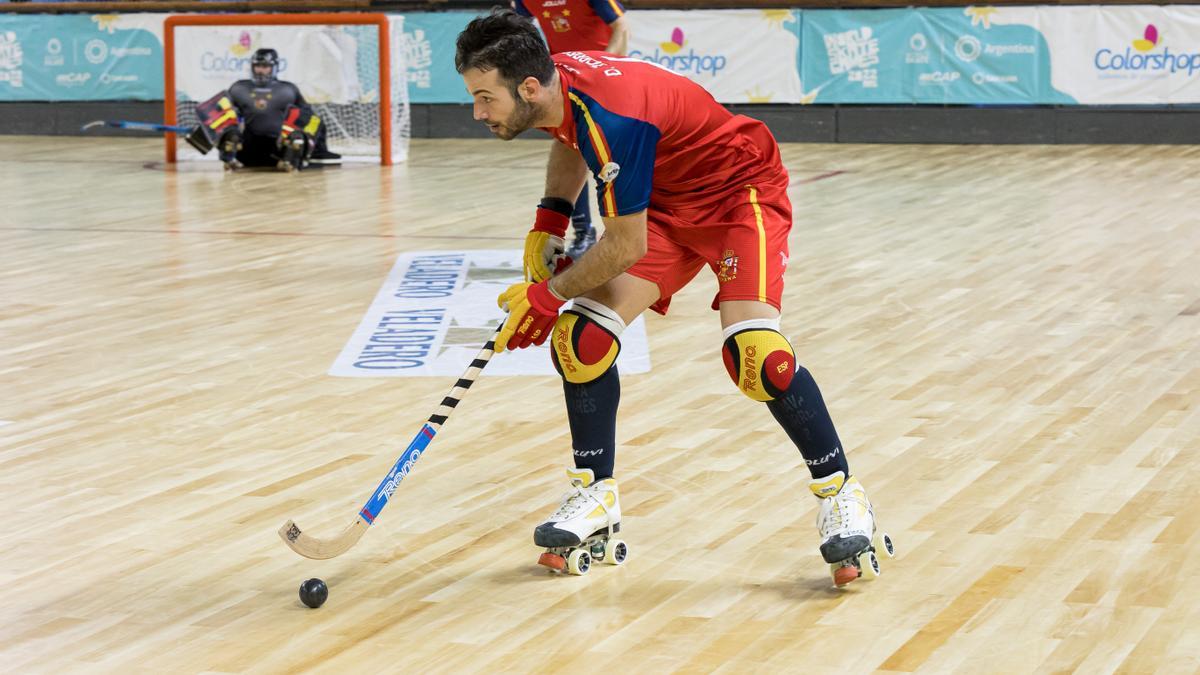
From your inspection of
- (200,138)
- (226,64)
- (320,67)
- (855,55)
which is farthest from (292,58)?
(855,55)

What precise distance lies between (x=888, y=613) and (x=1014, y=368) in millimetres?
2563

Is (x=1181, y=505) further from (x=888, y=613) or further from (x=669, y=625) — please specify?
(x=669, y=625)

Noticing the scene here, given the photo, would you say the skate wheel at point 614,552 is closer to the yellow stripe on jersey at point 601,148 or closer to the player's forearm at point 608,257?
the player's forearm at point 608,257

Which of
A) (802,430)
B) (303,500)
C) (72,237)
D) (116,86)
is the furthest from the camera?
(116,86)

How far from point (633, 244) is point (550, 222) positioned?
0.47 meters

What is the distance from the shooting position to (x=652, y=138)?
332cm

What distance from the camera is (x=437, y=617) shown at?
3246mm

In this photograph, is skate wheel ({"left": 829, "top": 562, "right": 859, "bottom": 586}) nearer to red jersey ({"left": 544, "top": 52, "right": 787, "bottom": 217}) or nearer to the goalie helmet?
red jersey ({"left": 544, "top": 52, "right": 787, "bottom": 217})

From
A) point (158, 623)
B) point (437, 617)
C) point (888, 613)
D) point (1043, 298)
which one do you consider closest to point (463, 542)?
point (437, 617)

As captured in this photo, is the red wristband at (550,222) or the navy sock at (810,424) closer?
the navy sock at (810,424)

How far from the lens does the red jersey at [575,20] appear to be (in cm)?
754

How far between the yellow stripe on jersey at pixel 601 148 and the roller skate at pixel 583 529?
2.27 feet

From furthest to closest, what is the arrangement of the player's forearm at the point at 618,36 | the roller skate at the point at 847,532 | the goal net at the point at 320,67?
the goal net at the point at 320,67
the player's forearm at the point at 618,36
the roller skate at the point at 847,532

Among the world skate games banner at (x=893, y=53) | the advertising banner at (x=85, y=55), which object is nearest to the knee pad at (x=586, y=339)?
the world skate games banner at (x=893, y=53)
